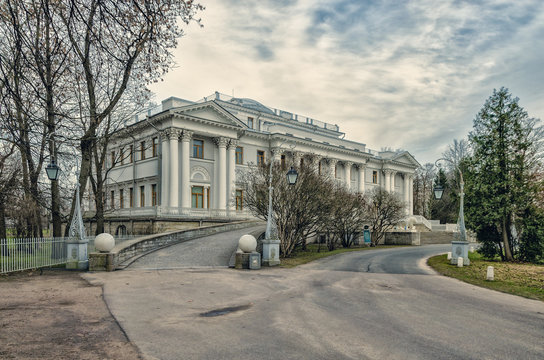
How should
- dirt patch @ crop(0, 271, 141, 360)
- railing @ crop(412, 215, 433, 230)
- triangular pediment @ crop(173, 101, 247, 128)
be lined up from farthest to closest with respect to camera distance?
railing @ crop(412, 215, 433, 230)
triangular pediment @ crop(173, 101, 247, 128)
dirt patch @ crop(0, 271, 141, 360)

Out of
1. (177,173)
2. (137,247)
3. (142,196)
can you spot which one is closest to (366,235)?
(177,173)

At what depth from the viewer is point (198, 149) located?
40.0m

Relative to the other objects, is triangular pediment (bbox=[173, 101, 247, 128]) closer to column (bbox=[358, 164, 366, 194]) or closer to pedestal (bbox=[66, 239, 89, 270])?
pedestal (bbox=[66, 239, 89, 270])

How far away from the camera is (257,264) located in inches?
675

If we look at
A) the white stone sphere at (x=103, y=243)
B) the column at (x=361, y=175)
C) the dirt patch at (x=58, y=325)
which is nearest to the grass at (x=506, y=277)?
the dirt patch at (x=58, y=325)

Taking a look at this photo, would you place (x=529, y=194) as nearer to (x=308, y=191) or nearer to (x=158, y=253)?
(x=308, y=191)

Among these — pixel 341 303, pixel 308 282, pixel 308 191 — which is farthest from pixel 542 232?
pixel 341 303

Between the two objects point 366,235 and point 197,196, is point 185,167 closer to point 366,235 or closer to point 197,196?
point 197,196

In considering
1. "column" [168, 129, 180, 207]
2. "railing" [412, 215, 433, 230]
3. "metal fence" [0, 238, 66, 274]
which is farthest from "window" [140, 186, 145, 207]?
"railing" [412, 215, 433, 230]

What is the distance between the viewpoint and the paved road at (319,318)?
6.31 m

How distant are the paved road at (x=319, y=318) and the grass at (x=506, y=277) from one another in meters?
0.94

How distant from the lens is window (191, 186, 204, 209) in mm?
39094

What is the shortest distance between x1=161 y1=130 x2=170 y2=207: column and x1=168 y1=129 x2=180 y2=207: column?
407mm

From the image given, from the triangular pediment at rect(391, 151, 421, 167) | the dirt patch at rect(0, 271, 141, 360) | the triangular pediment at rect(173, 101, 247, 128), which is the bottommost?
the dirt patch at rect(0, 271, 141, 360)
